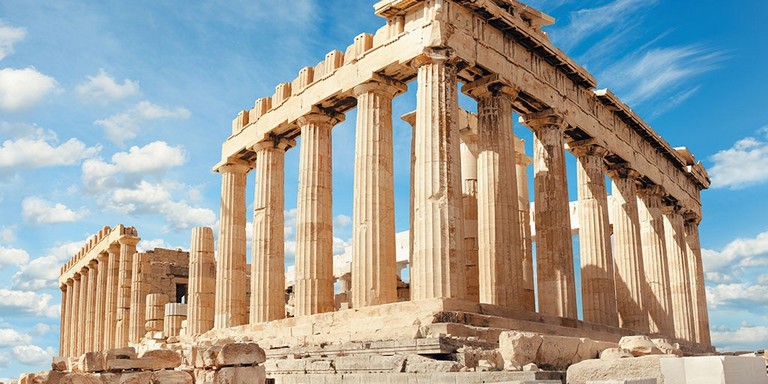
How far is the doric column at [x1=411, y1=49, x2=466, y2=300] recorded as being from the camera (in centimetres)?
2125

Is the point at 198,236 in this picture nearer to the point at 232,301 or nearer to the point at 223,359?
the point at 232,301

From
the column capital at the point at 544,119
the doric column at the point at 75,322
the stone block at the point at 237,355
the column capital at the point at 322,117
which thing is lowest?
the stone block at the point at 237,355

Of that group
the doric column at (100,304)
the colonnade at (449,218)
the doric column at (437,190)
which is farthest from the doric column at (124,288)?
the doric column at (437,190)

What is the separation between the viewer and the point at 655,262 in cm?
3659

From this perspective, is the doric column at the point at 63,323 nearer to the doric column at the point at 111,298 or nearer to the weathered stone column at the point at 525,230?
the doric column at the point at 111,298

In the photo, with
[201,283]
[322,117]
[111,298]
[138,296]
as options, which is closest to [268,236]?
[322,117]

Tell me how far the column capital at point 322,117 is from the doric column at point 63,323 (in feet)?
118

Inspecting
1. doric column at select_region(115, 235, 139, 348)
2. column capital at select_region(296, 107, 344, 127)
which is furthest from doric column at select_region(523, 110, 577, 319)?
doric column at select_region(115, 235, 139, 348)

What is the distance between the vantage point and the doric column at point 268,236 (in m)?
29.5

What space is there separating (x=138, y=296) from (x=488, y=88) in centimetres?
2584

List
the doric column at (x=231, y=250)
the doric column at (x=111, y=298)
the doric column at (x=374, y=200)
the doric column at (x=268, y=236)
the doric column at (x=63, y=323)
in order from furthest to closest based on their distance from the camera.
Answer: the doric column at (x=63, y=323)
the doric column at (x=111, y=298)
the doric column at (x=231, y=250)
the doric column at (x=268, y=236)
the doric column at (x=374, y=200)

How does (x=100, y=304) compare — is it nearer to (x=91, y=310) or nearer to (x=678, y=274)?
(x=91, y=310)

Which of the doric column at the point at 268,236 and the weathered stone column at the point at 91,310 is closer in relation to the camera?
the doric column at the point at 268,236

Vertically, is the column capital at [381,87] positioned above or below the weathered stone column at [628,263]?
above
